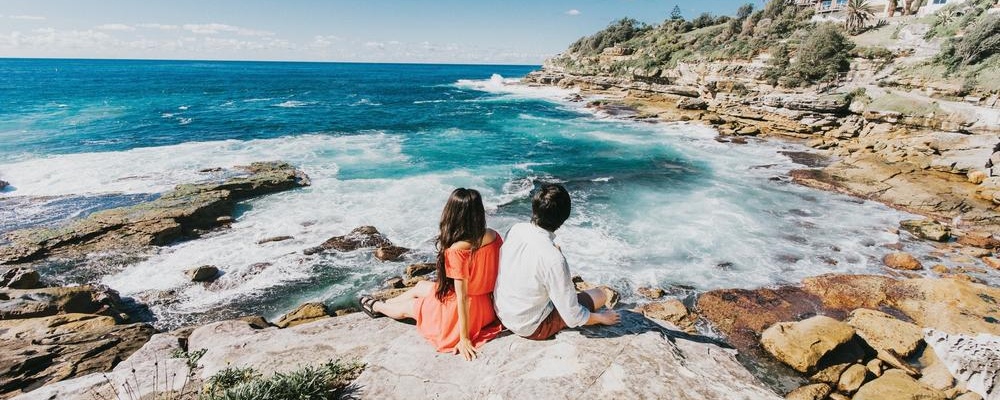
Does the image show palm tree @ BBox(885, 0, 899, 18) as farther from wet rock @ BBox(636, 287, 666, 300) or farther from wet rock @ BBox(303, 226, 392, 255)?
wet rock @ BBox(303, 226, 392, 255)

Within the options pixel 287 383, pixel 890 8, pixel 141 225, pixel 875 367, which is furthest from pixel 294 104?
pixel 890 8

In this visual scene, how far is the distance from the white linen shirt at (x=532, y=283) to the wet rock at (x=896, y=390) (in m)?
5.68

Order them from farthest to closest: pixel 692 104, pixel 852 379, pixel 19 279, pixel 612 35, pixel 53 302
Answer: pixel 612 35
pixel 692 104
pixel 19 279
pixel 53 302
pixel 852 379

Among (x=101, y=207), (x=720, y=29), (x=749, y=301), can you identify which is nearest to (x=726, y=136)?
(x=749, y=301)

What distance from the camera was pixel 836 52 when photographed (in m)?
32.6

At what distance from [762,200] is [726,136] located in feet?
47.0

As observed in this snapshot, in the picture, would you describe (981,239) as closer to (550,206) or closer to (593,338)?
(593,338)

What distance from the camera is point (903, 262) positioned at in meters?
11.7

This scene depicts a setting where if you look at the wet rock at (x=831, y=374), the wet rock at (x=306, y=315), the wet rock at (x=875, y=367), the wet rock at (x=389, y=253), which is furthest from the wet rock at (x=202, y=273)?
the wet rock at (x=875, y=367)

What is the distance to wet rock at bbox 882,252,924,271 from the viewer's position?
11.6m

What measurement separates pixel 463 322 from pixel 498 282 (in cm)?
54

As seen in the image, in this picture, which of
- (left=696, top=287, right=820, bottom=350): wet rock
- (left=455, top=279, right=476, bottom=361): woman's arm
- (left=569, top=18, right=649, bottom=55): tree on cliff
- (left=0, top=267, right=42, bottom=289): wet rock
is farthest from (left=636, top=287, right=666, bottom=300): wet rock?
(left=569, top=18, right=649, bottom=55): tree on cliff

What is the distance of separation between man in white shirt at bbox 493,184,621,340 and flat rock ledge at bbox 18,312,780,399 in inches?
9.5

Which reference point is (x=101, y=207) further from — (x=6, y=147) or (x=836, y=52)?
(x=836, y=52)
